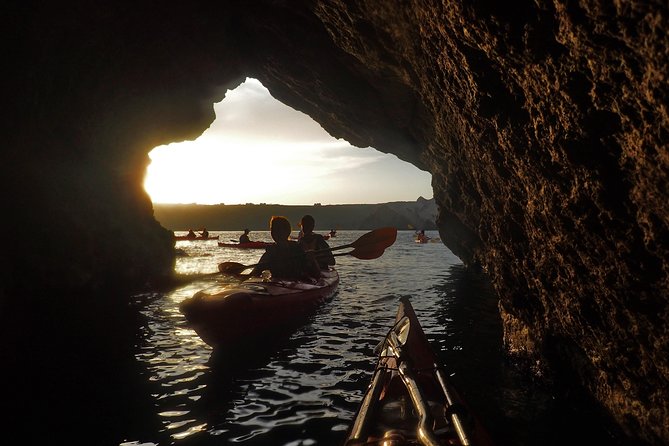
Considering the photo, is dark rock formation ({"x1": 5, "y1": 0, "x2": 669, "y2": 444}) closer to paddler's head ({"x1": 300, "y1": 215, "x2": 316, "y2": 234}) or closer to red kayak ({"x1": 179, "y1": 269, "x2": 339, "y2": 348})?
paddler's head ({"x1": 300, "y1": 215, "x2": 316, "y2": 234})

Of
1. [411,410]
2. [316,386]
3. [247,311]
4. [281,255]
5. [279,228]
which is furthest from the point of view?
[281,255]

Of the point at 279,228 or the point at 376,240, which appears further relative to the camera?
the point at 279,228

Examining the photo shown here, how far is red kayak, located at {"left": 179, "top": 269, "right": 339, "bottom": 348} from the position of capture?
5676mm

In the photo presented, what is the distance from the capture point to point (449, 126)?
610cm

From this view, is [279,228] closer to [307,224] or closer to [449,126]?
[307,224]

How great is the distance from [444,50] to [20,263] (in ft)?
32.7

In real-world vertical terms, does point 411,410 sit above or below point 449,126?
below

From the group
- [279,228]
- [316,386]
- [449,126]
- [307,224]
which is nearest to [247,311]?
[316,386]

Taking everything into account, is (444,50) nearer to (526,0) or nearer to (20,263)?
(526,0)

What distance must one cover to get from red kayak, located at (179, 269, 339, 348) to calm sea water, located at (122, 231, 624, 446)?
36 centimetres

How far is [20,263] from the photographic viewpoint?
347 inches

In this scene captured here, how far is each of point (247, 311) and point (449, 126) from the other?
170 inches

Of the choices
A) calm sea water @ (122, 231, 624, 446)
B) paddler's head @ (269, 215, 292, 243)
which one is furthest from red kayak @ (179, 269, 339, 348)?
paddler's head @ (269, 215, 292, 243)

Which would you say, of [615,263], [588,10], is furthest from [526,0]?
[615,263]
